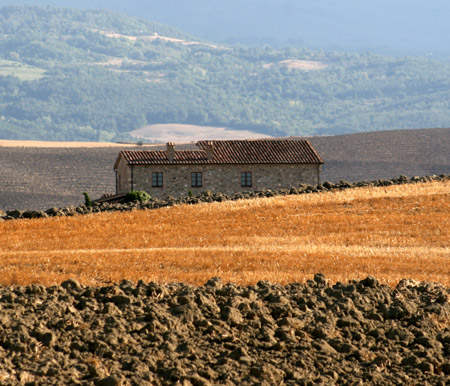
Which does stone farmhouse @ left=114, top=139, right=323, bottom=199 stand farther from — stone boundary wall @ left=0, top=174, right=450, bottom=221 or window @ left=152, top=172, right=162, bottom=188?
stone boundary wall @ left=0, top=174, right=450, bottom=221

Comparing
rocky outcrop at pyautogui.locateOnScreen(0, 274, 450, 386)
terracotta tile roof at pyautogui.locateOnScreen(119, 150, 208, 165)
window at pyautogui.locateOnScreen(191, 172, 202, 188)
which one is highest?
terracotta tile roof at pyautogui.locateOnScreen(119, 150, 208, 165)

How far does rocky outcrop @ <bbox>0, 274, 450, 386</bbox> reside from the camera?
12.2 meters

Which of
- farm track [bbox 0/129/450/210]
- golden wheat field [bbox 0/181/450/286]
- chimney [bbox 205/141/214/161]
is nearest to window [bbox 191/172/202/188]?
chimney [bbox 205/141/214/161]

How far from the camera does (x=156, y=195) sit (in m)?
59.9

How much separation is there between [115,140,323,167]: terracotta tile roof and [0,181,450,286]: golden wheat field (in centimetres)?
1538

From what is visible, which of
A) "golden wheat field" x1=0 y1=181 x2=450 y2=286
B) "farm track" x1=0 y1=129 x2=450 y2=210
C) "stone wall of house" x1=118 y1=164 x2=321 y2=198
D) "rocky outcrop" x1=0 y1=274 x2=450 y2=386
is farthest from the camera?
"farm track" x1=0 y1=129 x2=450 y2=210

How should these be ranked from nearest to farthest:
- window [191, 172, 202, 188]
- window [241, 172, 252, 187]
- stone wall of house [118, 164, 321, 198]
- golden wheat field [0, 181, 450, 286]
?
1. golden wheat field [0, 181, 450, 286]
2. stone wall of house [118, 164, 321, 198]
3. window [191, 172, 202, 188]
4. window [241, 172, 252, 187]

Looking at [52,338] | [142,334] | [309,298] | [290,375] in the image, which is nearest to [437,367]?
[290,375]

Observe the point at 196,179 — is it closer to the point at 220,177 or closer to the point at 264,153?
the point at 220,177

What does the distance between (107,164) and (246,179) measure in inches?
2176

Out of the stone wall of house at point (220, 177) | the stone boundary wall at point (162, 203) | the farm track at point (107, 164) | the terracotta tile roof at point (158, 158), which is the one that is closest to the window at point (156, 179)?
the stone wall of house at point (220, 177)

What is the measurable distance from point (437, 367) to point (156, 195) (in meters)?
47.2

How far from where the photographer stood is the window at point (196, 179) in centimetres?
6095

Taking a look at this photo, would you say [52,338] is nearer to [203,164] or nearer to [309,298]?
[309,298]
